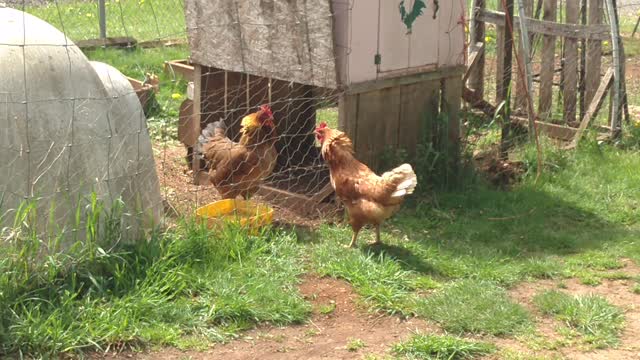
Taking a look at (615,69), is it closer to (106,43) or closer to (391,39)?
(391,39)

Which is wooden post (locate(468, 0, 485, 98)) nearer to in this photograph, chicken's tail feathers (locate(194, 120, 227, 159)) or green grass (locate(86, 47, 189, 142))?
green grass (locate(86, 47, 189, 142))

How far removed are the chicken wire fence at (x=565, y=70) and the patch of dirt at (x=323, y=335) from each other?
133 inches

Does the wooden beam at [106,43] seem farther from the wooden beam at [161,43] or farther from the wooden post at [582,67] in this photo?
the wooden post at [582,67]

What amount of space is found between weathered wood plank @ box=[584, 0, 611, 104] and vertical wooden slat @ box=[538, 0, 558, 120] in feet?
1.04

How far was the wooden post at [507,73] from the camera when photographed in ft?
26.4

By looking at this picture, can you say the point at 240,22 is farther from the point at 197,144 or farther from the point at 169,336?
the point at 169,336

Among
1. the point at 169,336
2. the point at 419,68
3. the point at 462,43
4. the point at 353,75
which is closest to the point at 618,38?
the point at 462,43

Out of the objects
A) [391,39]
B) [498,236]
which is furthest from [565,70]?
[498,236]

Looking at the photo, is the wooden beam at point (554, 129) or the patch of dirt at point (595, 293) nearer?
the patch of dirt at point (595, 293)

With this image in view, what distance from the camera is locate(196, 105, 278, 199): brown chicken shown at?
652cm

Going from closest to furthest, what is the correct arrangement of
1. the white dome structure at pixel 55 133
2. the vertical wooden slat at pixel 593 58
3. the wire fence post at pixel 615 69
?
the white dome structure at pixel 55 133, the wire fence post at pixel 615 69, the vertical wooden slat at pixel 593 58

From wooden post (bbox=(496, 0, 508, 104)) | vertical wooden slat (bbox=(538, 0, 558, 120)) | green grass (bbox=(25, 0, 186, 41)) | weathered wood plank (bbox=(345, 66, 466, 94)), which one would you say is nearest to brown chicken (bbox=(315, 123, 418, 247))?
weathered wood plank (bbox=(345, 66, 466, 94))

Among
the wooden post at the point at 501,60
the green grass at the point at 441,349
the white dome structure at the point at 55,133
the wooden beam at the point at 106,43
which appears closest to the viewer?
the green grass at the point at 441,349

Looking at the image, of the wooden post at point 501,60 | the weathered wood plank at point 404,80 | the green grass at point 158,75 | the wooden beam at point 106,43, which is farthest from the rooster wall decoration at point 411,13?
the wooden beam at point 106,43
